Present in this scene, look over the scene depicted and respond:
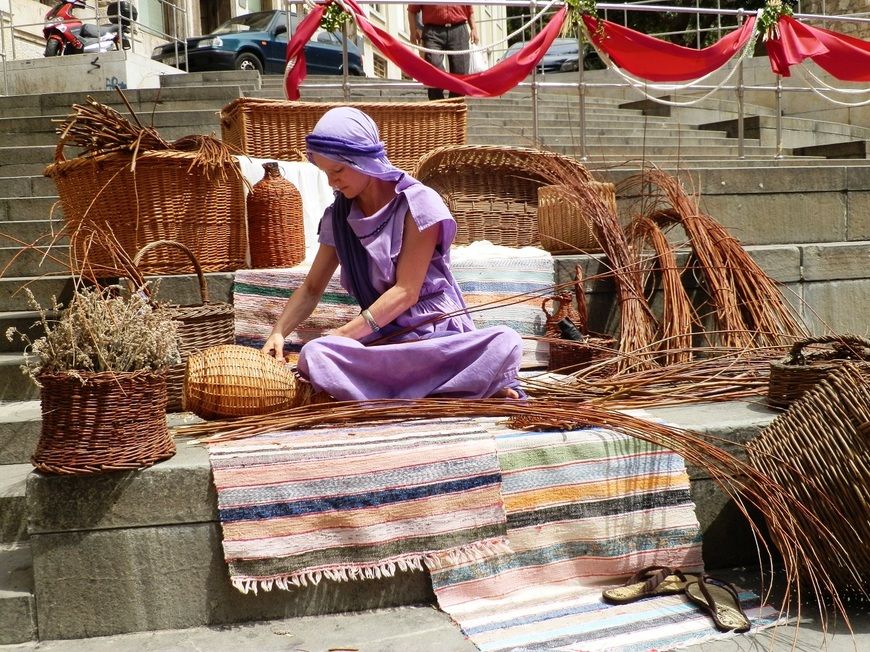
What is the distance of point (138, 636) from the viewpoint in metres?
2.67

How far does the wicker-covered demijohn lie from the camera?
14.8ft

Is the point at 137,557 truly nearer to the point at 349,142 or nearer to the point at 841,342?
the point at 349,142

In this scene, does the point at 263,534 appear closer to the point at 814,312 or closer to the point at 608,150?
the point at 814,312

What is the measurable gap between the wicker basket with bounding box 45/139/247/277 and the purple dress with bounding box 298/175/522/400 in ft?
4.17

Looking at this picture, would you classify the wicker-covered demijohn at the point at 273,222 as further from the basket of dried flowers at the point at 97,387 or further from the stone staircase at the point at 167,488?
the basket of dried flowers at the point at 97,387

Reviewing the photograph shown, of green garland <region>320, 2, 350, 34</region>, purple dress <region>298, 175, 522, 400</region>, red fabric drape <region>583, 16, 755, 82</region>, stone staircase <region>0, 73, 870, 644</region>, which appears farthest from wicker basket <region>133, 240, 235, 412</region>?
red fabric drape <region>583, 16, 755, 82</region>

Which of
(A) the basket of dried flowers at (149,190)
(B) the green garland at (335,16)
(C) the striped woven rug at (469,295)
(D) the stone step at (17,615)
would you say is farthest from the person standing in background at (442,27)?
(D) the stone step at (17,615)

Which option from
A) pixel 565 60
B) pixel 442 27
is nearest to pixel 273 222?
pixel 442 27

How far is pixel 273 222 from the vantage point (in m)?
4.50

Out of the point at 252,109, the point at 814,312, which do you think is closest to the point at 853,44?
the point at 814,312

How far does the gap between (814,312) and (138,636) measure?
387cm

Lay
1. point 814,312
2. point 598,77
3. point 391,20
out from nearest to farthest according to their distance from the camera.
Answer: point 814,312, point 598,77, point 391,20

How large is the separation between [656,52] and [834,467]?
17.1 feet

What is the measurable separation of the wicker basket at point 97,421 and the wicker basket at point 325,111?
3.00 metres
